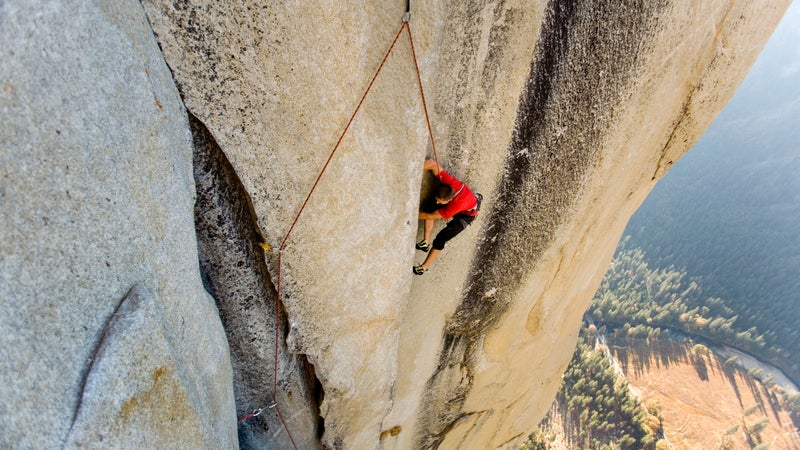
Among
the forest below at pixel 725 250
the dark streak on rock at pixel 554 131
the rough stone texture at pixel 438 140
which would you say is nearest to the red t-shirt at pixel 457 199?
the rough stone texture at pixel 438 140

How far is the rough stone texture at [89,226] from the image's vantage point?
41.1 inches

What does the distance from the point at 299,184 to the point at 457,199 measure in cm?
107

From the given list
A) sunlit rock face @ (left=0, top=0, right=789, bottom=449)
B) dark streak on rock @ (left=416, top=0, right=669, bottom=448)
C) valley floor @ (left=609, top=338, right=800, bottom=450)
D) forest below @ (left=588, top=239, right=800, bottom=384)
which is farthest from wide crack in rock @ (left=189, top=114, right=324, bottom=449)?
forest below @ (left=588, top=239, right=800, bottom=384)

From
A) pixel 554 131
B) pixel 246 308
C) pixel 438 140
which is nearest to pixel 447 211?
pixel 438 140

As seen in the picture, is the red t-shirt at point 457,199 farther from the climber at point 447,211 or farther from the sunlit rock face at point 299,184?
the sunlit rock face at point 299,184

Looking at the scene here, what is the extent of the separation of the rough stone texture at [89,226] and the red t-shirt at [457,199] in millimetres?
1462

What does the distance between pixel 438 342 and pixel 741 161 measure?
5762cm

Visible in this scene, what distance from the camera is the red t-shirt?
2564mm

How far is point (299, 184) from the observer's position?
194 cm

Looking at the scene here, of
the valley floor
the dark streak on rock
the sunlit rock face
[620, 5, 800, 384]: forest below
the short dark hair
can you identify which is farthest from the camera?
[620, 5, 800, 384]: forest below

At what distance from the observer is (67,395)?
1.17 metres

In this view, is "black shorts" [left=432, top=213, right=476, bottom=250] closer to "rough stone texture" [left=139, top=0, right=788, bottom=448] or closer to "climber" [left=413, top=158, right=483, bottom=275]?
"climber" [left=413, top=158, right=483, bottom=275]

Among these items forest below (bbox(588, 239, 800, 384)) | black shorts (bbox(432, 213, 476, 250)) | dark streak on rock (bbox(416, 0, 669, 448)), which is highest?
forest below (bbox(588, 239, 800, 384))

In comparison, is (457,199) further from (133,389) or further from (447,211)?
(133,389)
